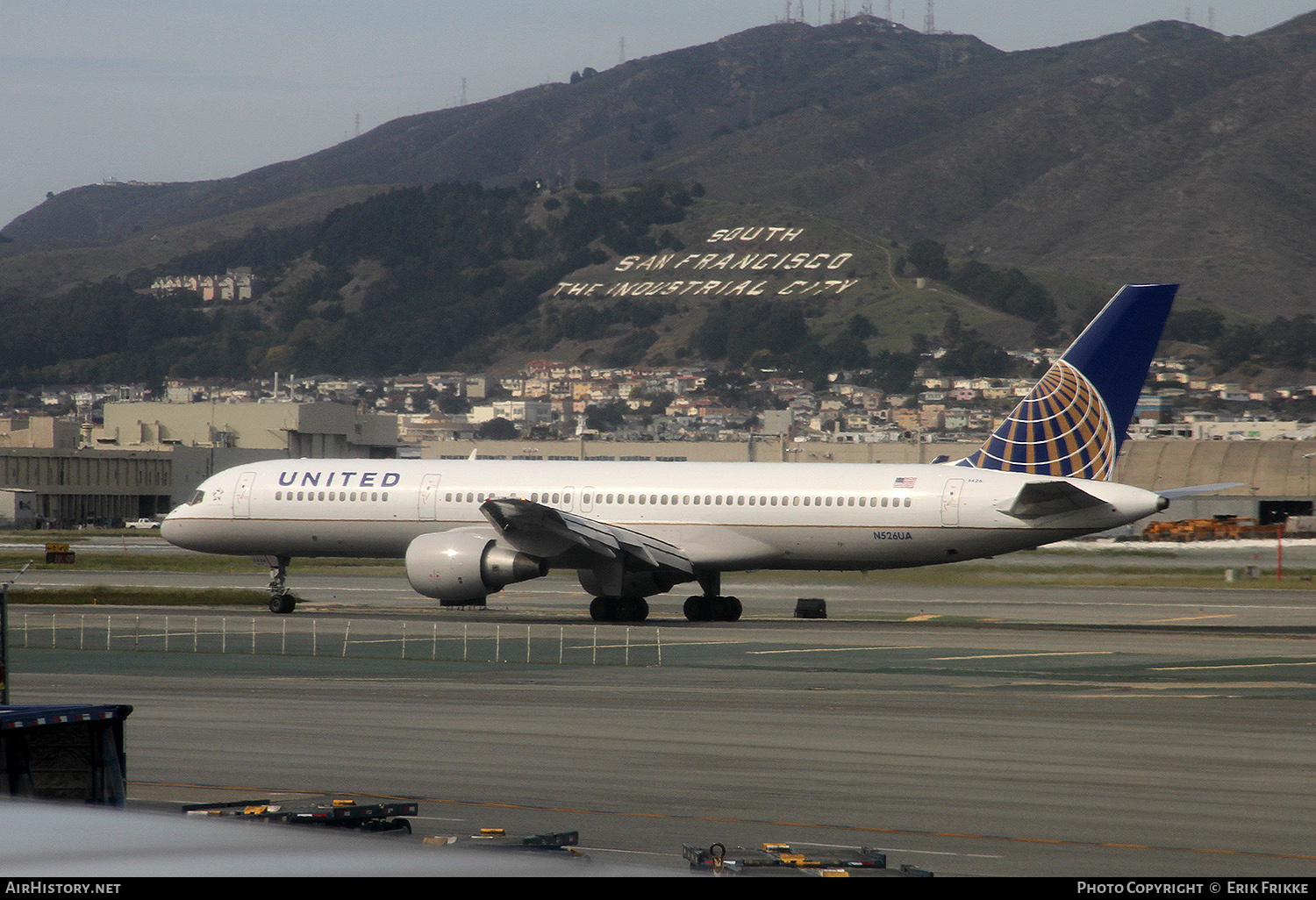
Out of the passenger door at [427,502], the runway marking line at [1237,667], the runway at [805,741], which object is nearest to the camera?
the runway at [805,741]

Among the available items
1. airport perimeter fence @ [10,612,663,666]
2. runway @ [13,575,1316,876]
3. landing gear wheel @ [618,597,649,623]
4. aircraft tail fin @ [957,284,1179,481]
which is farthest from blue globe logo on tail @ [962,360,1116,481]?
airport perimeter fence @ [10,612,663,666]

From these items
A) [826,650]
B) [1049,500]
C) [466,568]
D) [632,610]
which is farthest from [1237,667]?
[466,568]

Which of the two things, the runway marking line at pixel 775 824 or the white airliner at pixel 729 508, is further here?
the white airliner at pixel 729 508

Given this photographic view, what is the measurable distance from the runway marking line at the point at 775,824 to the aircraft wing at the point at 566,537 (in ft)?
68.2

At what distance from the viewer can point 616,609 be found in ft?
129

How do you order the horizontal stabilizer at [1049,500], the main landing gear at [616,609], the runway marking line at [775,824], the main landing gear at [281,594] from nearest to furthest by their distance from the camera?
1. the runway marking line at [775,824]
2. the horizontal stabilizer at [1049,500]
3. the main landing gear at [616,609]
4. the main landing gear at [281,594]

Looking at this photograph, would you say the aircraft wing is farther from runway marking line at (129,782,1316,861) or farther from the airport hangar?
the airport hangar

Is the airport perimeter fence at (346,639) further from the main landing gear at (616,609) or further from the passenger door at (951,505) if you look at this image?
the passenger door at (951,505)

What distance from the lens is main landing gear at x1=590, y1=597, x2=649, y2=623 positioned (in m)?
39.2

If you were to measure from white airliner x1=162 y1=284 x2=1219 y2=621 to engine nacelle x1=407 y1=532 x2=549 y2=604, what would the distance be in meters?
0.04

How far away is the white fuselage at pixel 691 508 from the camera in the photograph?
37812 mm

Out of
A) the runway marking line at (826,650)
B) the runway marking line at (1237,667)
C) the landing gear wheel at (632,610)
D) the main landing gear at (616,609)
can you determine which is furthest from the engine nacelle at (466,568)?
the runway marking line at (1237,667)

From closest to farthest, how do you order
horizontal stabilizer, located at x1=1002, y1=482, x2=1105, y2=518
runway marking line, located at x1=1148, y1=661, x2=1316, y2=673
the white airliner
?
runway marking line, located at x1=1148, y1=661, x2=1316, y2=673 < horizontal stabilizer, located at x1=1002, y1=482, x2=1105, y2=518 < the white airliner

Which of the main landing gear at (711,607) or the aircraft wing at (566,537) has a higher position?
the aircraft wing at (566,537)
